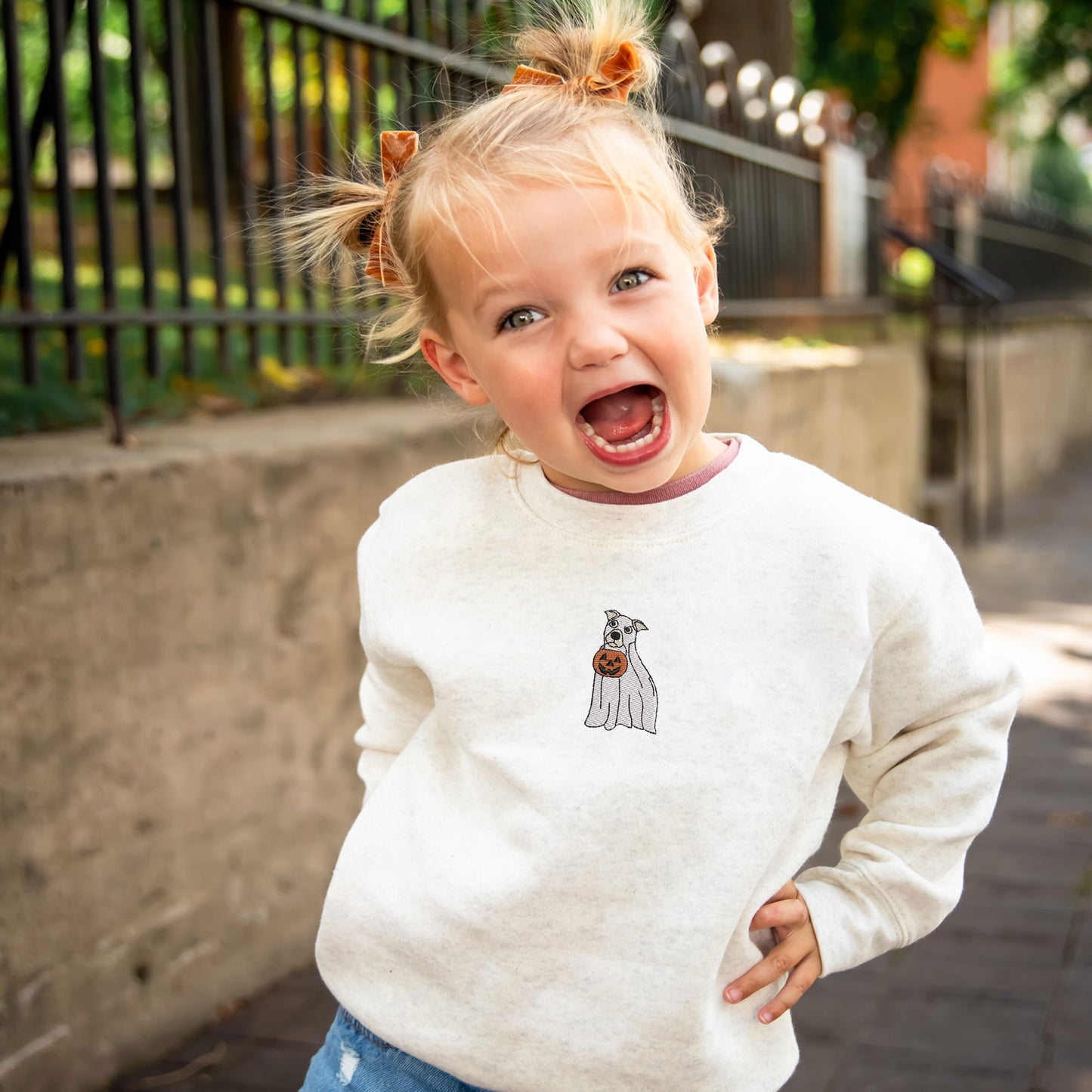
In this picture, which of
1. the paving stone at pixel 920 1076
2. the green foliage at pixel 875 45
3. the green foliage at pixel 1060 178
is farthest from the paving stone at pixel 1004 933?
the green foliage at pixel 1060 178

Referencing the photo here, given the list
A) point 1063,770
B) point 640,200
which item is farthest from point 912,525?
point 1063,770

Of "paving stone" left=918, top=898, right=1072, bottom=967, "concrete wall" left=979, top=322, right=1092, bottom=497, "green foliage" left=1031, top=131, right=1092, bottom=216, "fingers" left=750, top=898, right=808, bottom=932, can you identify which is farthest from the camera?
"green foliage" left=1031, top=131, right=1092, bottom=216

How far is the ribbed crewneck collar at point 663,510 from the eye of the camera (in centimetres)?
148

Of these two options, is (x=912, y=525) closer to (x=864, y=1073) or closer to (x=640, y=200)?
(x=640, y=200)

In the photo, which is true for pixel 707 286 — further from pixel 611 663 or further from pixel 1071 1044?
pixel 1071 1044

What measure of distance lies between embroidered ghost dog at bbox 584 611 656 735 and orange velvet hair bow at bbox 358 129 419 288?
50cm

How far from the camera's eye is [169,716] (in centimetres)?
262

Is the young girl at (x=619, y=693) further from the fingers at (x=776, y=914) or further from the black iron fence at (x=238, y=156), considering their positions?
the black iron fence at (x=238, y=156)

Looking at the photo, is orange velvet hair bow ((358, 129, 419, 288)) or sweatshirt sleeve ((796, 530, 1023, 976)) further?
orange velvet hair bow ((358, 129, 419, 288))

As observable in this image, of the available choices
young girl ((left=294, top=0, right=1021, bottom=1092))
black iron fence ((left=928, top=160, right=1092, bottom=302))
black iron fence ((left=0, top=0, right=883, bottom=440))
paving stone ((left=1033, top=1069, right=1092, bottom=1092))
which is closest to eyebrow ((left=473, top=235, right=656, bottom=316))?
young girl ((left=294, top=0, right=1021, bottom=1092))

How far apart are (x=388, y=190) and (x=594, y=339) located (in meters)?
0.38

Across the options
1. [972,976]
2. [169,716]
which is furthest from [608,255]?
[972,976]

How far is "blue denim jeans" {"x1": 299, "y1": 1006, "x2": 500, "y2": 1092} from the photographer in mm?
1508

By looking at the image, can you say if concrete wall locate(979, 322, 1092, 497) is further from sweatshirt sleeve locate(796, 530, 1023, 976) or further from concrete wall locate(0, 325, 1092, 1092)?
sweatshirt sleeve locate(796, 530, 1023, 976)
